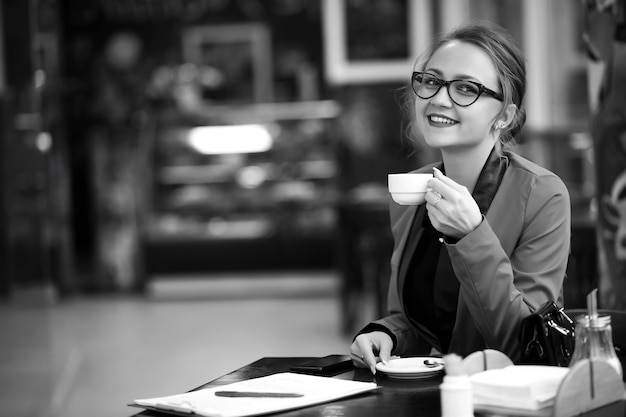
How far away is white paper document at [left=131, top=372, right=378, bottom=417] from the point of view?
5.15 ft

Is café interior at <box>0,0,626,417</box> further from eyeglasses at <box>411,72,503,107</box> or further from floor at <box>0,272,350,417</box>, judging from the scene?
eyeglasses at <box>411,72,503,107</box>

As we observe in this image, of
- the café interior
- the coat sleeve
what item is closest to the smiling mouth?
the coat sleeve

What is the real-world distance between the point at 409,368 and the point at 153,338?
5727 mm

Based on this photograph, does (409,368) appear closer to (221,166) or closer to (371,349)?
(371,349)

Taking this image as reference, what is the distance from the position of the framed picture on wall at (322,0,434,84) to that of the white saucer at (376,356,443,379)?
7.58 metres

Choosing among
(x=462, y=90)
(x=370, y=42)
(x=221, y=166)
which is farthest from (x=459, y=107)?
(x=221, y=166)

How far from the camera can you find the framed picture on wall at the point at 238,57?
1130 centimetres

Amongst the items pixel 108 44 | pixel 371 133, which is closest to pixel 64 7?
pixel 108 44

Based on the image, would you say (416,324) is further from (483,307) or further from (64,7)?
(64,7)

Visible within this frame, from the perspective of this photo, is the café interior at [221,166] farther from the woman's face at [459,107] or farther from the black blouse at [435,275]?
the woman's face at [459,107]

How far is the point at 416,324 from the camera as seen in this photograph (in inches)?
85.7

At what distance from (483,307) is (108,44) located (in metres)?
10.1

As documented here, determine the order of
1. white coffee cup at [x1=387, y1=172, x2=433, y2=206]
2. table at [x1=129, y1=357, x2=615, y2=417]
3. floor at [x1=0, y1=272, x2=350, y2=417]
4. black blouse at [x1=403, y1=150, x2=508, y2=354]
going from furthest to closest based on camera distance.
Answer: floor at [x1=0, y1=272, x2=350, y2=417]
black blouse at [x1=403, y1=150, x2=508, y2=354]
white coffee cup at [x1=387, y1=172, x2=433, y2=206]
table at [x1=129, y1=357, x2=615, y2=417]

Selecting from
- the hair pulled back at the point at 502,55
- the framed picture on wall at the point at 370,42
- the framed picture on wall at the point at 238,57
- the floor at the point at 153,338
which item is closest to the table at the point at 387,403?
the hair pulled back at the point at 502,55
